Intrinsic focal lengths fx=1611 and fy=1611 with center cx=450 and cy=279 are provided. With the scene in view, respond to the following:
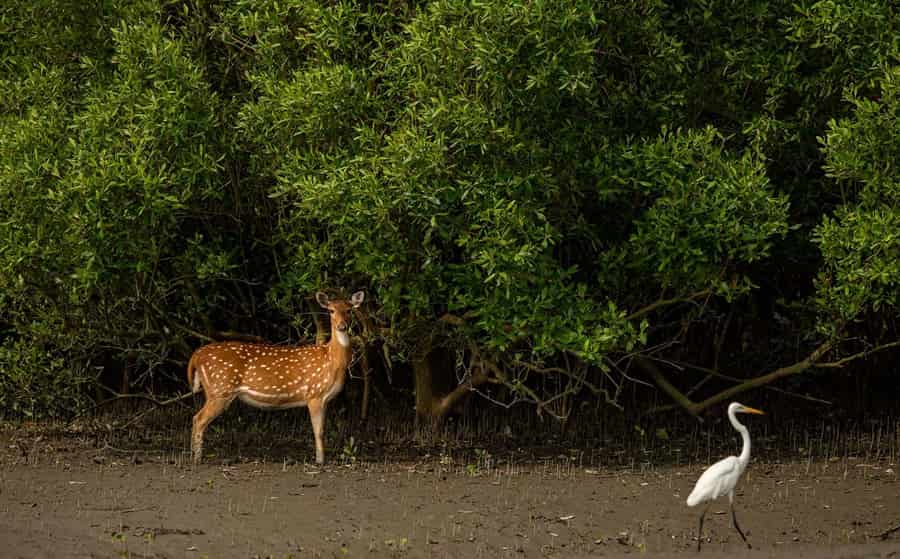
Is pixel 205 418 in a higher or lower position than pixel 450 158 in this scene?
lower

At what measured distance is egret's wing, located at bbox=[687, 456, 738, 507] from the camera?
10.1 metres

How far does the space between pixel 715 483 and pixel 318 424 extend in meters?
3.95

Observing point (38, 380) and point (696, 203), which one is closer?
point (696, 203)

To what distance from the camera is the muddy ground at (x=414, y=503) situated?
10.3m

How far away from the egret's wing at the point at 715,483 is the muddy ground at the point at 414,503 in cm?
38

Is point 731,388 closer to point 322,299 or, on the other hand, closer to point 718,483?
point 322,299

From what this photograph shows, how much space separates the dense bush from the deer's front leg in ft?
2.91

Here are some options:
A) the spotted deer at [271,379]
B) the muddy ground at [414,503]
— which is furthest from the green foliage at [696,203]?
the spotted deer at [271,379]

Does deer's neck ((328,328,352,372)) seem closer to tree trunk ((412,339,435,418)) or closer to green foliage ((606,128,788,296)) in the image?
tree trunk ((412,339,435,418))

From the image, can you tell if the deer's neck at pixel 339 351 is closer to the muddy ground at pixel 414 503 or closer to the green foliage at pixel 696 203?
the muddy ground at pixel 414 503

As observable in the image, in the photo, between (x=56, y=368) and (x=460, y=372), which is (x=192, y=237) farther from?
(x=460, y=372)

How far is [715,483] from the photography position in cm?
1016

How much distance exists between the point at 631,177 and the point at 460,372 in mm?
3891

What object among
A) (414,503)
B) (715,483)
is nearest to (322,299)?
(414,503)
